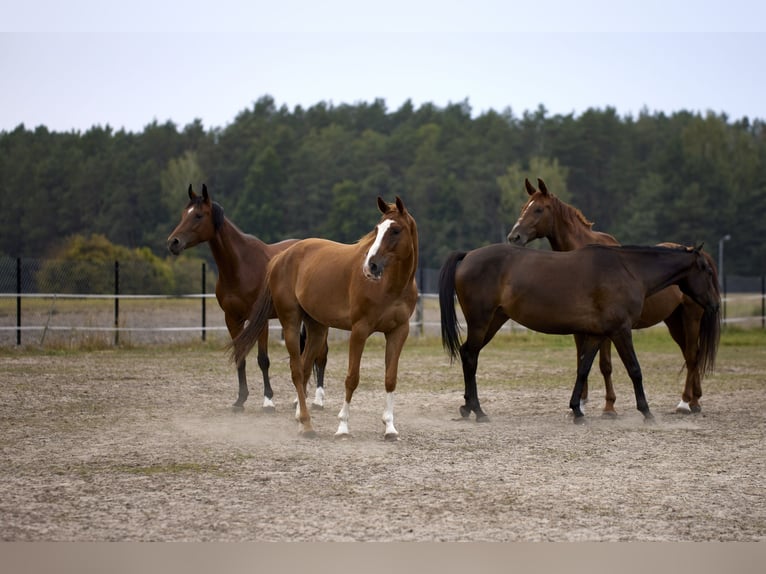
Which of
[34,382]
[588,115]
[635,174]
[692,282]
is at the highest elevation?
[588,115]

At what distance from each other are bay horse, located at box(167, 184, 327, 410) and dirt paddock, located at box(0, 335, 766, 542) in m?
0.51

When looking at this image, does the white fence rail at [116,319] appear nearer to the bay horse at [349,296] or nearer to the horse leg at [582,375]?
the bay horse at [349,296]

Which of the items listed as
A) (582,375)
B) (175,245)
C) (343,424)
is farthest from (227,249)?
(582,375)

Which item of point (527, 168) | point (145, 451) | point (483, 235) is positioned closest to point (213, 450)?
point (145, 451)

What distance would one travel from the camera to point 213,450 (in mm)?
7609

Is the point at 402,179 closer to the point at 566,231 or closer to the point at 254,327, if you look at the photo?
the point at 566,231

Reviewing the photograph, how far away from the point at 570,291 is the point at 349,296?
254 centimetres

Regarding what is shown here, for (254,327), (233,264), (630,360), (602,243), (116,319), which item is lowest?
(116,319)

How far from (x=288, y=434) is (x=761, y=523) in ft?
14.7

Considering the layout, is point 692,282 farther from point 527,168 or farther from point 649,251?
point 527,168

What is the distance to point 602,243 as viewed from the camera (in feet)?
35.2

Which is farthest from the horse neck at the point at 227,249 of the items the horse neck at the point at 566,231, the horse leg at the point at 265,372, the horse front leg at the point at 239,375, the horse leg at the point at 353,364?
the horse neck at the point at 566,231

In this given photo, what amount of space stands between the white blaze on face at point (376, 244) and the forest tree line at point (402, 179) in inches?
2172

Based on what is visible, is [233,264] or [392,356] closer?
[392,356]
